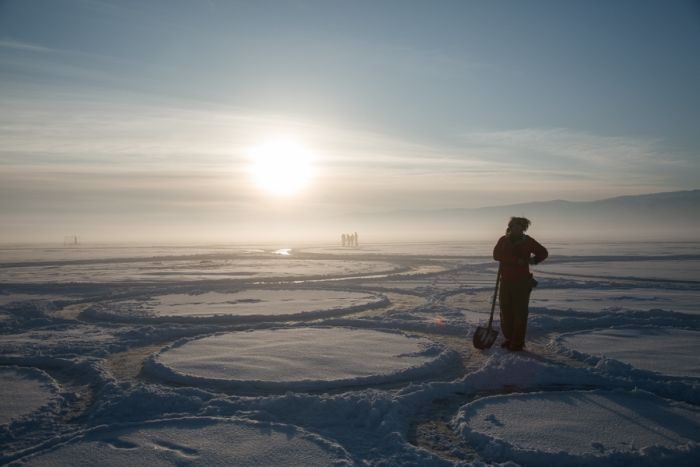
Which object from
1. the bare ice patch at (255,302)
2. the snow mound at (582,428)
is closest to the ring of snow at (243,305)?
the bare ice patch at (255,302)

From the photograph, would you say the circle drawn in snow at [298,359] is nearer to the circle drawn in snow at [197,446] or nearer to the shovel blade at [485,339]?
the shovel blade at [485,339]

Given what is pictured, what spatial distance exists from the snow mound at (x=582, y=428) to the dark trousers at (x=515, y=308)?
2.09 metres

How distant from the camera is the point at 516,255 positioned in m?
7.89

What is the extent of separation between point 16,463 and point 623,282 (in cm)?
1924

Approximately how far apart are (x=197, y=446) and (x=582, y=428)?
3690mm

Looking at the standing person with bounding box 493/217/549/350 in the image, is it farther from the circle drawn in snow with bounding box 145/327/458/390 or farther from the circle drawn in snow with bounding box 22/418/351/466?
the circle drawn in snow with bounding box 22/418/351/466

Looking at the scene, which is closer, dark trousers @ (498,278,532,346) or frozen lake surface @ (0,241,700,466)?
frozen lake surface @ (0,241,700,466)

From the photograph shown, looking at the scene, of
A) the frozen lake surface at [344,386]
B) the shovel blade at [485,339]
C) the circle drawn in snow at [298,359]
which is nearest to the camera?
the frozen lake surface at [344,386]

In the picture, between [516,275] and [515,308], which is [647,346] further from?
[516,275]

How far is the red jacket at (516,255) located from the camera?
7.81 metres

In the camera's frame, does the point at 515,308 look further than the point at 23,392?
Yes

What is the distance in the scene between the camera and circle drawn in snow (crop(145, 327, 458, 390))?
6306mm

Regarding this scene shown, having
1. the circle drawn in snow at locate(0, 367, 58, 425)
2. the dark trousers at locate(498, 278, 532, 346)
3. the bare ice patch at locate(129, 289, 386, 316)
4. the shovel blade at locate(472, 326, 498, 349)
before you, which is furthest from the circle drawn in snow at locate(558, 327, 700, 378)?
the circle drawn in snow at locate(0, 367, 58, 425)

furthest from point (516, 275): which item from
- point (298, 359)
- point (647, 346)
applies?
point (298, 359)
